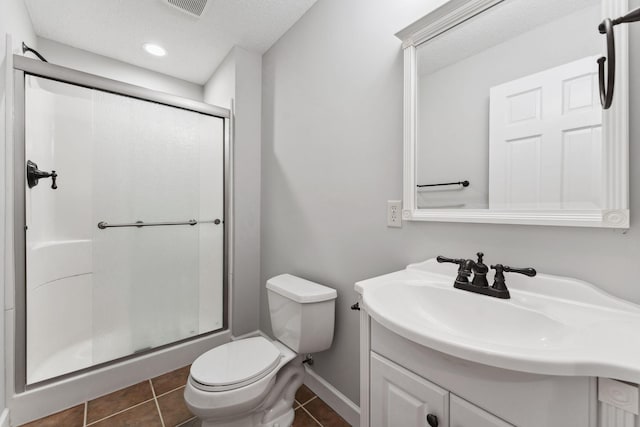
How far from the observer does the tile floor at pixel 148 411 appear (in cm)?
133

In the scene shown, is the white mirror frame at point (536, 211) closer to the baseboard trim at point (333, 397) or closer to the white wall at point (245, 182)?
the baseboard trim at point (333, 397)

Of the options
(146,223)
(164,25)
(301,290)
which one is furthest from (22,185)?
(301,290)

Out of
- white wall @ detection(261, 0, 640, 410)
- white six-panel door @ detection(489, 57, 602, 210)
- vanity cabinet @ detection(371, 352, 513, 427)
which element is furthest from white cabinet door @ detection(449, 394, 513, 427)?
white six-panel door @ detection(489, 57, 602, 210)

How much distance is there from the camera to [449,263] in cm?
97

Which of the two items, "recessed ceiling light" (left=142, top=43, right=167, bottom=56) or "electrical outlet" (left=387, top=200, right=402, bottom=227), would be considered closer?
"electrical outlet" (left=387, top=200, right=402, bottom=227)

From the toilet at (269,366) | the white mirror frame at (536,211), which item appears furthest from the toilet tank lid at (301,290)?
the white mirror frame at (536,211)

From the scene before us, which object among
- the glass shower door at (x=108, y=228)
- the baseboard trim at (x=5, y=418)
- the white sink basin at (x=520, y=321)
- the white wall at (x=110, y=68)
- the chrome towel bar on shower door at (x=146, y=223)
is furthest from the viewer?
the white wall at (x=110, y=68)

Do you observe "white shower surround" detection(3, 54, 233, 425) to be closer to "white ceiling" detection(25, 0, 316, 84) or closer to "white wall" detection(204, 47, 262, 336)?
"white wall" detection(204, 47, 262, 336)

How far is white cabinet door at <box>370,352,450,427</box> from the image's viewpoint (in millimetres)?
625

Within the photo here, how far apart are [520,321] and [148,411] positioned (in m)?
1.78

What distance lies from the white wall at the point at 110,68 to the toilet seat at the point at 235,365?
7.66 feet

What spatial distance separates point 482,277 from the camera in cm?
82

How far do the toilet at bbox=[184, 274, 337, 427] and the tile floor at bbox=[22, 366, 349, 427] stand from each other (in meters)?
0.17

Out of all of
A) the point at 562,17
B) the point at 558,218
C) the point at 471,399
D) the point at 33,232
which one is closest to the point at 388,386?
the point at 471,399
